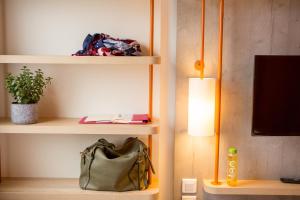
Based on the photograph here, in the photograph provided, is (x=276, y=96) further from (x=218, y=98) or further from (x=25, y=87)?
(x=25, y=87)

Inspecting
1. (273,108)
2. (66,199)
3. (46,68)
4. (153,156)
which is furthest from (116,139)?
(273,108)

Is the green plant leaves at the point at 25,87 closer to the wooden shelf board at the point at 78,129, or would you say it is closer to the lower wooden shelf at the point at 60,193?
the wooden shelf board at the point at 78,129

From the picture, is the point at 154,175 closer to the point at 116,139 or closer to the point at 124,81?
the point at 116,139

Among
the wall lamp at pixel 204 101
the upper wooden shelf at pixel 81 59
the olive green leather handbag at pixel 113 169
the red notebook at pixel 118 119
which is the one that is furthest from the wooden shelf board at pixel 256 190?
the upper wooden shelf at pixel 81 59

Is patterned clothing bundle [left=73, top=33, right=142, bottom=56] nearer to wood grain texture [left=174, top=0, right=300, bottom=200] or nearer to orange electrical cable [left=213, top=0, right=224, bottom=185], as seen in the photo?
wood grain texture [left=174, top=0, right=300, bottom=200]

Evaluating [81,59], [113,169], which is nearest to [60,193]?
[113,169]

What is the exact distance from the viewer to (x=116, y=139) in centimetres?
216

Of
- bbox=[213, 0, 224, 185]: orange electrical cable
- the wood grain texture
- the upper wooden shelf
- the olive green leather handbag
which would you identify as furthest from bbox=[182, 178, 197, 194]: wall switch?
the upper wooden shelf

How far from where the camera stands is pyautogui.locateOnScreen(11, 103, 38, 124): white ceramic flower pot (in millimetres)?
1910

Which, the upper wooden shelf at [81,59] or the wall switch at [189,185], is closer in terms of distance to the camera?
the upper wooden shelf at [81,59]

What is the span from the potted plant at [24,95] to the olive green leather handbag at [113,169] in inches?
15.6

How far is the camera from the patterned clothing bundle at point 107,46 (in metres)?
1.92

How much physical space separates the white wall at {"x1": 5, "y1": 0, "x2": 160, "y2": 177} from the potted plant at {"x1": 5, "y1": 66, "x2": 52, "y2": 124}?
0.20 meters

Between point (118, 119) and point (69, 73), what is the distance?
0.46 metres
